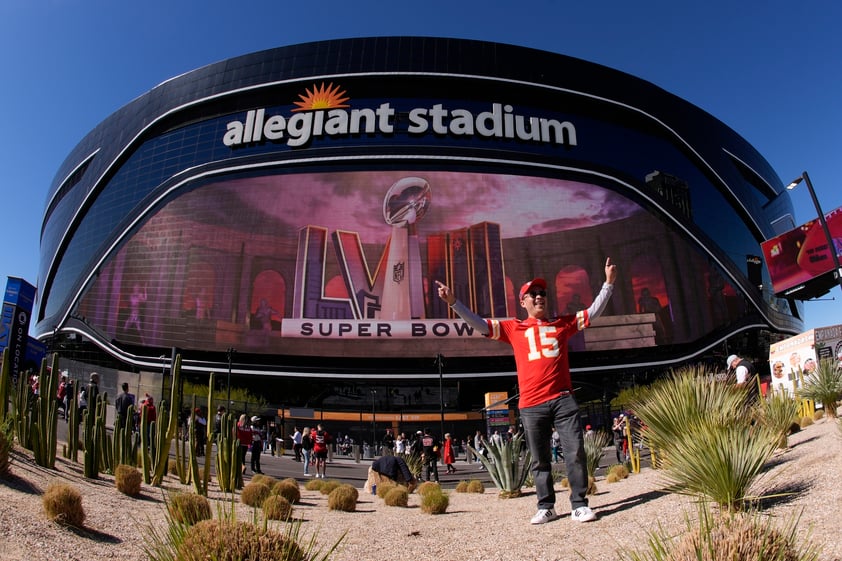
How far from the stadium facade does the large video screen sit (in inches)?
5.7

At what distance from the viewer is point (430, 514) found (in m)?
7.42

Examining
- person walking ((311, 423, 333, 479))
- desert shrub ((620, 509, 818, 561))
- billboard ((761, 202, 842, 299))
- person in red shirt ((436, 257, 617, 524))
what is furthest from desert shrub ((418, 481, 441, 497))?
billboard ((761, 202, 842, 299))

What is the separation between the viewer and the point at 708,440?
13.1 feet

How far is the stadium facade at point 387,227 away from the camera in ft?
121

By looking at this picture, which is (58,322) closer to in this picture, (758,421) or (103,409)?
(103,409)

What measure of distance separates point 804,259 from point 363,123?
31800 mm

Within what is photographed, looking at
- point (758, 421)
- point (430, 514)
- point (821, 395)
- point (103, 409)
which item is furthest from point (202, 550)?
point (821, 395)

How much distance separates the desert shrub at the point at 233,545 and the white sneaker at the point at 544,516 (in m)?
2.94

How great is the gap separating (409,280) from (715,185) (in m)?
31.1

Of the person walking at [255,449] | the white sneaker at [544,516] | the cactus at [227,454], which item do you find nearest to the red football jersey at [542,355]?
the white sneaker at [544,516]

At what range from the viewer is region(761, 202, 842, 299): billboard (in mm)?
32812

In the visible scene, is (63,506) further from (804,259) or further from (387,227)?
(804,259)

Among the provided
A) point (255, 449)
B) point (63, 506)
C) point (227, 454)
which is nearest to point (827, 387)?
point (227, 454)

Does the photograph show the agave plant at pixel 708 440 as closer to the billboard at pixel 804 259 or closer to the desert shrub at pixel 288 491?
the desert shrub at pixel 288 491
